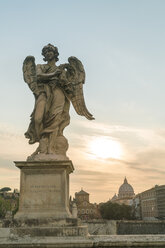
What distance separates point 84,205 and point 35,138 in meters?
137

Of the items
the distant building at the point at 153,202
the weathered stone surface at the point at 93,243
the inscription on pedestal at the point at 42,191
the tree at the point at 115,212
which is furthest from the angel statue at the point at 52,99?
the distant building at the point at 153,202

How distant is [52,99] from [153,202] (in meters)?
153

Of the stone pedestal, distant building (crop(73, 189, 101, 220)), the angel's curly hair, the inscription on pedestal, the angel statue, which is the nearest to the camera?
the stone pedestal

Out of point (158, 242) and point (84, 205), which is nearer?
point (158, 242)

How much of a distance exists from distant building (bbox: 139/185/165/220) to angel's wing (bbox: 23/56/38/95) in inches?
5054

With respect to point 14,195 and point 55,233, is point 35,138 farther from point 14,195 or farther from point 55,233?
point 14,195

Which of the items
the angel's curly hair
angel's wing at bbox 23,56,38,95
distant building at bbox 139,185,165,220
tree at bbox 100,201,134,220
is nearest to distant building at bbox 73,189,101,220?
distant building at bbox 139,185,165,220

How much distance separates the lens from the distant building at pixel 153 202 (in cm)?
13962

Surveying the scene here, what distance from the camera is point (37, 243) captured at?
6.27m

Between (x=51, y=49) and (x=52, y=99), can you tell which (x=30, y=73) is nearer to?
(x=51, y=49)

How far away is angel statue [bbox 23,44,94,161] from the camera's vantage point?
28.2ft

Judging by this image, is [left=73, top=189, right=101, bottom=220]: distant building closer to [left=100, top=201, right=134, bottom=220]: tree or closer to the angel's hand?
[left=100, top=201, right=134, bottom=220]: tree

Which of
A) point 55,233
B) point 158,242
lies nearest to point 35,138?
point 55,233

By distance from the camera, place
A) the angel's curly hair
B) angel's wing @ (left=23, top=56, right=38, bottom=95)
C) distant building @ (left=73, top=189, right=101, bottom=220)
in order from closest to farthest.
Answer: angel's wing @ (left=23, top=56, right=38, bottom=95) < the angel's curly hair < distant building @ (left=73, top=189, right=101, bottom=220)
